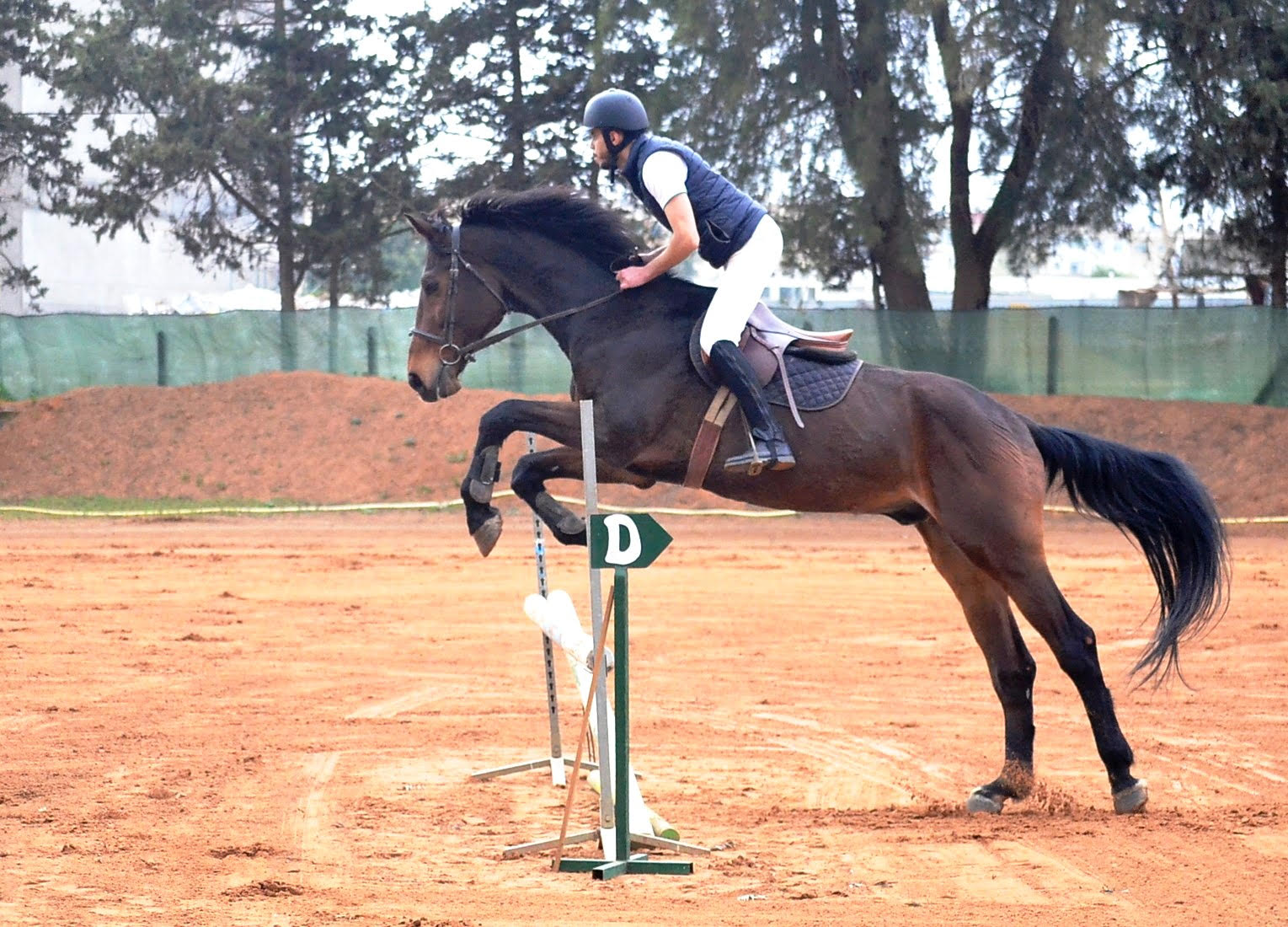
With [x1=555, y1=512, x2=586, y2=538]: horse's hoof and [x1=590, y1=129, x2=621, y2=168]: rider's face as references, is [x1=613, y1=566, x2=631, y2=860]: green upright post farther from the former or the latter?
[x1=590, y1=129, x2=621, y2=168]: rider's face

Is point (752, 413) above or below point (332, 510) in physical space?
above

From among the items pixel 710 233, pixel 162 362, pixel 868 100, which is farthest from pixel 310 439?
pixel 710 233

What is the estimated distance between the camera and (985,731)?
901 cm

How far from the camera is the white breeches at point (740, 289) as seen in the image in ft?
22.8

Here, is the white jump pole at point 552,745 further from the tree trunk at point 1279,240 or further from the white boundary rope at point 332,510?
the tree trunk at point 1279,240

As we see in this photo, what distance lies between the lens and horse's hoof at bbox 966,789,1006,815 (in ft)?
22.8

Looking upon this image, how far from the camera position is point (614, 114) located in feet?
22.6

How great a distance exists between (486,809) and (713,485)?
1.87m

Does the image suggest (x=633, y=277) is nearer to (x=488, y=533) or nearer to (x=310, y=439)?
(x=488, y=533)

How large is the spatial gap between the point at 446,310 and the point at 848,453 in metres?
2.20

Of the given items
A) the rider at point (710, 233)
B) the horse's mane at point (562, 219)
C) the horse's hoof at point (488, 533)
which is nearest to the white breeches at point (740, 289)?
the rider at point (710, 233)

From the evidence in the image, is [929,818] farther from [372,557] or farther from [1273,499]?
[1273,499]

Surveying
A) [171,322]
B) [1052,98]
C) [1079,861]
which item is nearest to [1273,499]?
[1052,98]

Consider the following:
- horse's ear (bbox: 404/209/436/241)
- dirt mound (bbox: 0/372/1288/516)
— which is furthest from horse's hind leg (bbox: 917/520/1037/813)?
dirt mound (bbox: 0/372/1288/516)
